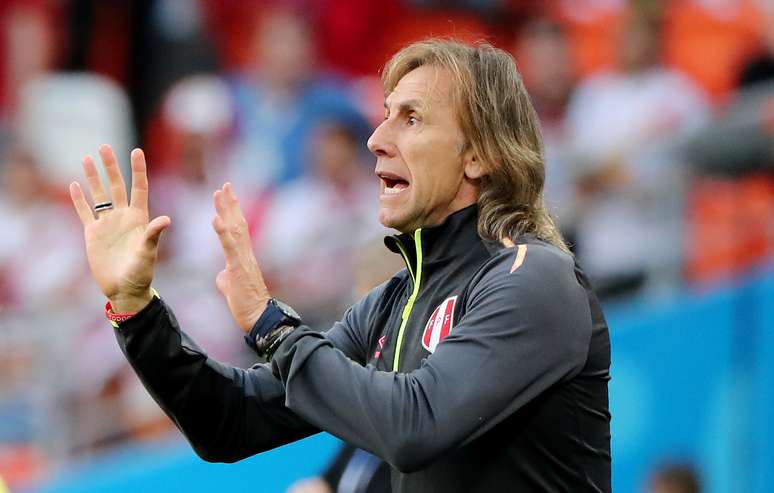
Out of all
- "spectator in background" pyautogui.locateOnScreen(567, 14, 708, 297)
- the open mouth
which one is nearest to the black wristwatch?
the open mouth

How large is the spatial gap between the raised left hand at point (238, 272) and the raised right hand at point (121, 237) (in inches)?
5.0

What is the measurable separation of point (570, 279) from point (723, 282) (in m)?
3.91

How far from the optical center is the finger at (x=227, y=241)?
2986 mm

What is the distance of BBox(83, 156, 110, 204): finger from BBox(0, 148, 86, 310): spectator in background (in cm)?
400

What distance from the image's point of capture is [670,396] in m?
6.54

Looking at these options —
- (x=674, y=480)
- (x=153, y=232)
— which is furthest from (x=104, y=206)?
(x=674, y=480)

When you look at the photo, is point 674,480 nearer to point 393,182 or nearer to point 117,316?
point 393,182

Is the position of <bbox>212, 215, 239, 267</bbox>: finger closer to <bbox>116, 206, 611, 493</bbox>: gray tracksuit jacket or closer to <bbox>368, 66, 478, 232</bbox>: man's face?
<bbox>116, 206, 611, 493</bbox>: gray tracksuit jacket

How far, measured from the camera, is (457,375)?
279 centimetres

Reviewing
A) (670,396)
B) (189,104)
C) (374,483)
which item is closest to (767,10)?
(670,396)

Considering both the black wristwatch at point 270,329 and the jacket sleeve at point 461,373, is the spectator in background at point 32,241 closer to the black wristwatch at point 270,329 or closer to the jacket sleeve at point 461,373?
the black wristwatch at point 270,329

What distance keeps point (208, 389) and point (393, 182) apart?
63 centimetres

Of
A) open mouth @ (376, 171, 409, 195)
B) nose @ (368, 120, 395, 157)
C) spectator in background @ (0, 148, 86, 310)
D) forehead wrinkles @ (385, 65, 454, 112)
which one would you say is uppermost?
forehead wrinkles @ (385, 65, 454, 112)

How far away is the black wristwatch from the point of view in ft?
9.59
